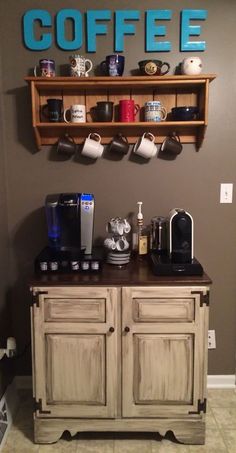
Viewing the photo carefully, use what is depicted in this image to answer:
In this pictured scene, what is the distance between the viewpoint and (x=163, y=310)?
5.97 feet

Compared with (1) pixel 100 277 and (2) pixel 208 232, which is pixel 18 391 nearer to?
(1) pixel 100 277

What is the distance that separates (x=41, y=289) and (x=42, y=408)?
60 cm

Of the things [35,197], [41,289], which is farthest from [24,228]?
[41,289]

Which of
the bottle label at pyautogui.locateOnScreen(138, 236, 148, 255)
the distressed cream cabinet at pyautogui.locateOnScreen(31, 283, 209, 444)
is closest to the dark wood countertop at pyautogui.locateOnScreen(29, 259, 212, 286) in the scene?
the distressed cream cabinet at pyautogui.locateOnScreen(31, 283, 209, 444)

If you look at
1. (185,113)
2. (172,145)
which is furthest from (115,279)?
(185,113)

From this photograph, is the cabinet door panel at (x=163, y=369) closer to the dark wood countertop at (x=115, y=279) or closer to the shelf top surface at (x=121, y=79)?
the dark wood countertop at (x=115, y=279)

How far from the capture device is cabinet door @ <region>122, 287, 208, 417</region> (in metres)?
1.81

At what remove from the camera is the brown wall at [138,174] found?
2137 millimetres

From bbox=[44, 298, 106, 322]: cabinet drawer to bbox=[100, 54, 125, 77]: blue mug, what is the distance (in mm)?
1154

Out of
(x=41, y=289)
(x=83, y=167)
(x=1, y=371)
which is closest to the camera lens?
(x=41, y=289)

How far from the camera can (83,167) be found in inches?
88.6

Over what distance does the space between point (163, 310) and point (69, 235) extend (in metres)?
0.59

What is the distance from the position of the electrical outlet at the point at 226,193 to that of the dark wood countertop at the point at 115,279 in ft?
1.96

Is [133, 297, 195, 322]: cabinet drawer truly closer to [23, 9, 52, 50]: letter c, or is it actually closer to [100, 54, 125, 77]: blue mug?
[100, 54, 125, 77]: blue mug
